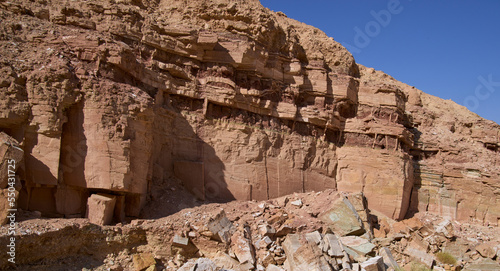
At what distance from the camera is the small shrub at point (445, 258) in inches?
613

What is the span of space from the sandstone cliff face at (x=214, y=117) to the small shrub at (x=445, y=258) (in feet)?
9.49

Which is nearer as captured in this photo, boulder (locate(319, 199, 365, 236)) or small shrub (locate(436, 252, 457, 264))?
boulder (locate(319, 199, 365, 236))

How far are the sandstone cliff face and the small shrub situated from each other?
2.89 meters

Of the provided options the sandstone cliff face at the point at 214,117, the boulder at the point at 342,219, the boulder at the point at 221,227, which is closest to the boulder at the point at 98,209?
the sandstone cliff face at the point at 214,117

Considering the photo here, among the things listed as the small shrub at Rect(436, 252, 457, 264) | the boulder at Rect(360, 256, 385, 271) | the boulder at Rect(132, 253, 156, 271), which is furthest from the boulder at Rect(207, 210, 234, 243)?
the small shrub at Rect(436, 252, 457, 264)

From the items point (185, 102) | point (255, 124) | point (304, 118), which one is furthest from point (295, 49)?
point (185, 102)

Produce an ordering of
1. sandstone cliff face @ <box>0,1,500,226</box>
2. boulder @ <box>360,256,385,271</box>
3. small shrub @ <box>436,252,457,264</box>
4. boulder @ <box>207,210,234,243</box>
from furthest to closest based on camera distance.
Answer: small shrub @ <box>436,252,457,264</box>
boulder @ <box>360,256,385,271</box>
boulder @ <box>207,210,234,243</box>
sandstone cliff face @ <box>0,1,500,226</box>

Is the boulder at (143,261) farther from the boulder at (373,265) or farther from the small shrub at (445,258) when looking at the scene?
the small shrub at (445,258)

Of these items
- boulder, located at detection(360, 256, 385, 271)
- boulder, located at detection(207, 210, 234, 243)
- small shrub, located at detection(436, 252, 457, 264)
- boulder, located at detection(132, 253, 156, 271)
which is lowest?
boulder, located at detection(132, 253, 156, 271)

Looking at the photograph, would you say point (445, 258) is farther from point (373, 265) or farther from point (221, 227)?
point (221, 227)

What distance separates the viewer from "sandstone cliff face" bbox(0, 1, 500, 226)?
11.3 m

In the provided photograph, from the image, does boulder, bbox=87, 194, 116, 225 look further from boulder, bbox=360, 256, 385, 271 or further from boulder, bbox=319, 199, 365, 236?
boulder, bbox=360, 256, 385, 271

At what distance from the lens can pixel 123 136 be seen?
11695 millimetres

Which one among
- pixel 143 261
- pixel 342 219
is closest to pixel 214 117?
pixel 342 219
